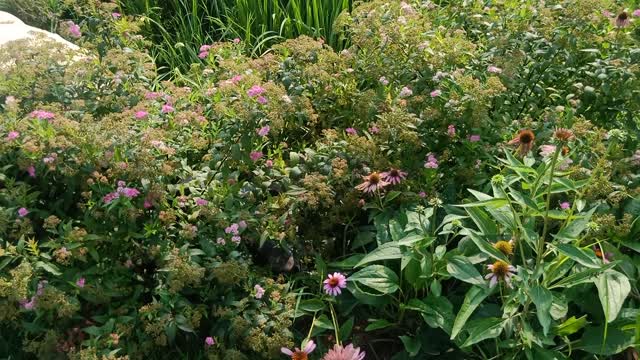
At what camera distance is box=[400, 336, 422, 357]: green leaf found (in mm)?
2211

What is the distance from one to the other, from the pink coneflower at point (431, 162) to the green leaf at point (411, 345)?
55 centimetres

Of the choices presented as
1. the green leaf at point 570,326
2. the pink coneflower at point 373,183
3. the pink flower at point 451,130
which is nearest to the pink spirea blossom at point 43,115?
the pink coneflower at point 373,183

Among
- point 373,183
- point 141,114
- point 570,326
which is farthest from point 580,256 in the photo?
point 141,114

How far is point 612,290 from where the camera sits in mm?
2010

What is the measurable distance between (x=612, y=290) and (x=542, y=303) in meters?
0.22

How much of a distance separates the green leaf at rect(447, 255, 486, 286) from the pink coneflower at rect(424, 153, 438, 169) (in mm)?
367

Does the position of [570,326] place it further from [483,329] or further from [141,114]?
[141,114]

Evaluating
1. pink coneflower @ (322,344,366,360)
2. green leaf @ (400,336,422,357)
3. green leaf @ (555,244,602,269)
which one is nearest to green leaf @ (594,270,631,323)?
green leaf @ (555,244,602,269)

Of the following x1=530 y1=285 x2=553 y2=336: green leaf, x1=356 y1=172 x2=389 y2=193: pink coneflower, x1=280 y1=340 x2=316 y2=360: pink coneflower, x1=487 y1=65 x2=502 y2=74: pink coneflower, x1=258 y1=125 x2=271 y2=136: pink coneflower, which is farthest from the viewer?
x1=487 y1=65 x2=502 y2=74: pink coneflower

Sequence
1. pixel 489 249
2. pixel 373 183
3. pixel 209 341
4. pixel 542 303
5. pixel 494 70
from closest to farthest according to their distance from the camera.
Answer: pixel 542 303
pixel 489 249
pixel 209 341
pixel 373 183
pixel 494 70

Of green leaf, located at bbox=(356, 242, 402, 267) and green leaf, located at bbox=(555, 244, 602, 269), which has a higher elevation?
green leaf, located at bbox=(555, 244, 602, 269)

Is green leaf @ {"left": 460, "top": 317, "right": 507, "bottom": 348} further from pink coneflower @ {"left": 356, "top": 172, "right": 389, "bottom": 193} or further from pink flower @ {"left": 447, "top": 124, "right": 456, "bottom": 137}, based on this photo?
pink flower @ {"left": 447, "top": 124, "right": 456, "bottom": 137}

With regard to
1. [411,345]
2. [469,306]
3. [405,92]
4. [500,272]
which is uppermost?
[405,92]

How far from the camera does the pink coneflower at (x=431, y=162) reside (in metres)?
2.44
